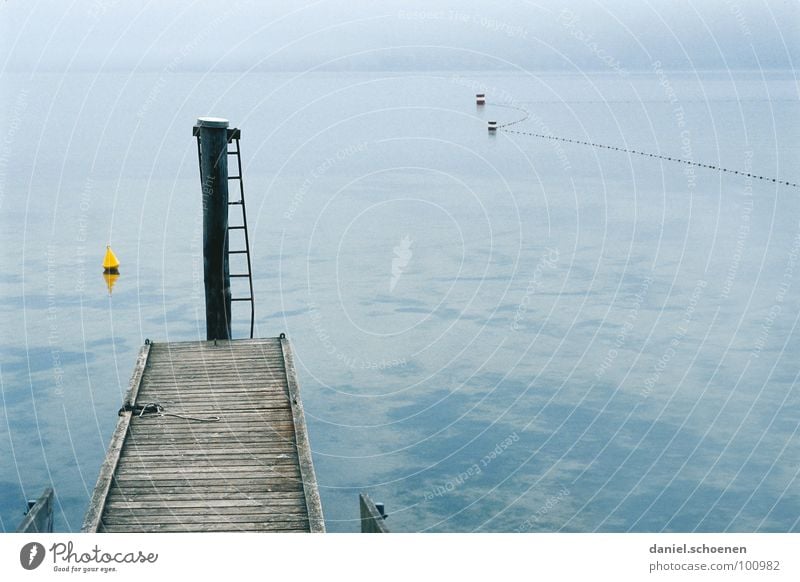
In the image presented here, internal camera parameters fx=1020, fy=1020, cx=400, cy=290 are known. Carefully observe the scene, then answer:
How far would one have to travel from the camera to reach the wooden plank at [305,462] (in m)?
12.5

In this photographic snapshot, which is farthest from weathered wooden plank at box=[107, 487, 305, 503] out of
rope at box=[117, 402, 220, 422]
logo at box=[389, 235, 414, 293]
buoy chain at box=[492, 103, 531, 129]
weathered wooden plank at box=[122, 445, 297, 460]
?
buoy chain at box=[492, 103, 531, 129]

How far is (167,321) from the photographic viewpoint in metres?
31.3

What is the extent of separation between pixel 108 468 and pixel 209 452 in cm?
145

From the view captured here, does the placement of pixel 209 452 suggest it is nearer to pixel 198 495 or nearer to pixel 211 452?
pixel 211 452

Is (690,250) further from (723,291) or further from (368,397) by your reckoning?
(368,397)

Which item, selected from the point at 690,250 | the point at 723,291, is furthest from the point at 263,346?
the point at 690,250

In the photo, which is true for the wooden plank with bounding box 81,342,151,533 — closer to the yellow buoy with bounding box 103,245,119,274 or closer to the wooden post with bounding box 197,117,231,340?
the wooden post with bounding box 197,117,231,340

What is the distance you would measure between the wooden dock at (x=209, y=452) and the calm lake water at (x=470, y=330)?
3617mm

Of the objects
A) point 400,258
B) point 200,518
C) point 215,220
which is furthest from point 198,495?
point 400,258

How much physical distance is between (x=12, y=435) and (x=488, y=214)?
30904 millimetres

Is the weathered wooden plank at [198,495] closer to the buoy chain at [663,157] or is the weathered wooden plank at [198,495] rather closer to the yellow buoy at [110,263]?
the yellow buoy at [110,263]

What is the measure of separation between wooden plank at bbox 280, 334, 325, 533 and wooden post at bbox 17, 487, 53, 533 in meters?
3.95

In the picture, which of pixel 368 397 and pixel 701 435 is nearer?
pixel 701 435

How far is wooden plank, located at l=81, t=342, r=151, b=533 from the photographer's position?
12281 mm
